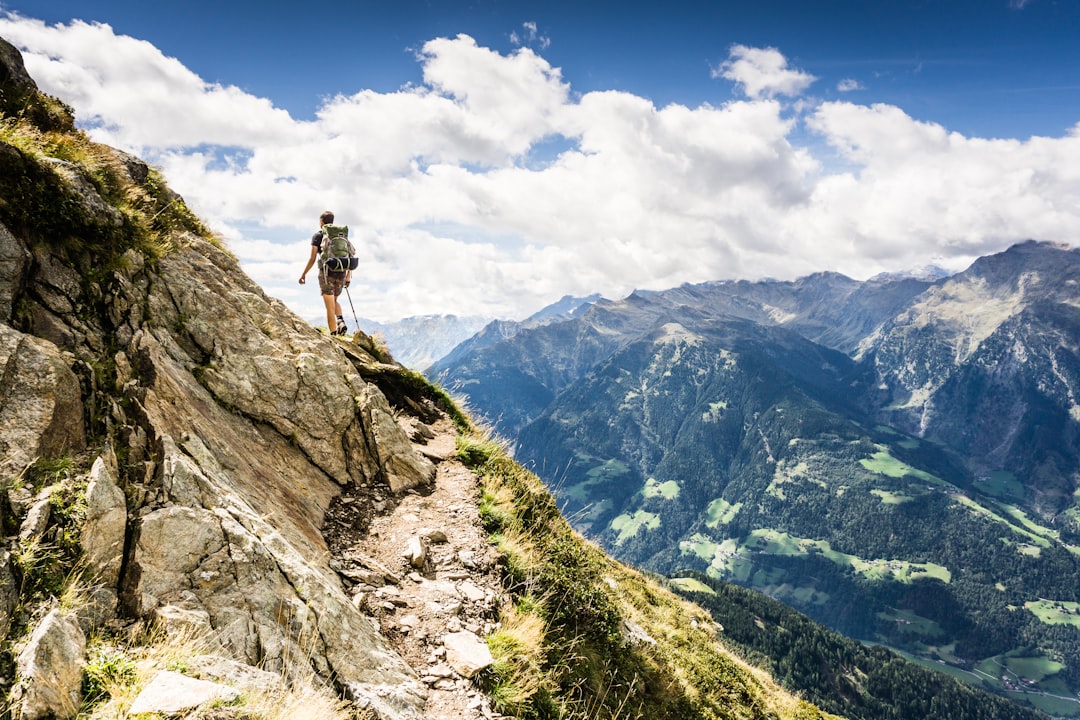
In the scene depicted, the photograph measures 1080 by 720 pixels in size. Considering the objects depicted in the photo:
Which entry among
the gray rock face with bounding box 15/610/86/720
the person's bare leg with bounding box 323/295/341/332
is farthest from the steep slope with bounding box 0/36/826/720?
the person's bare leg with bounding box 323/295/341/332

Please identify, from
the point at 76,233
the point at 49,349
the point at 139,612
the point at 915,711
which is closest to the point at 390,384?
the point at 76,233

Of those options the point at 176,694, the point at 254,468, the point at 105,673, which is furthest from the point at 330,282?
the point at 176,694

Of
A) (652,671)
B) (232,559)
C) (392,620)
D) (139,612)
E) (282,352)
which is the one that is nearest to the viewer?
(139,612)

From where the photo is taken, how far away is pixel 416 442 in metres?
15.7

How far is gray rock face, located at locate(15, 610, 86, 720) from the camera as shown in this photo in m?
4.16

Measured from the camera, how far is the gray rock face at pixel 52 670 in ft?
13.6

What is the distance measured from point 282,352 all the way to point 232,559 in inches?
296

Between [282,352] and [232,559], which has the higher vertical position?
[282,352]

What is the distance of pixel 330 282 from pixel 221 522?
565 inches

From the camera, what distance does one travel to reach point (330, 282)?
64.3ft

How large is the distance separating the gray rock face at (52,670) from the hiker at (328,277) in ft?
50.8

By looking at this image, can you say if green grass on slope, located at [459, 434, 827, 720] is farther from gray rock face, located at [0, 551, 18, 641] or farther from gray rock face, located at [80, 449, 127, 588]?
gray rock face, located at [0, 551, 18, 641]

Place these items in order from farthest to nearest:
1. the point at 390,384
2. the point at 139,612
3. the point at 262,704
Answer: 1. the point at 390,384
2. the point at 139,612
3. the point at 262,704

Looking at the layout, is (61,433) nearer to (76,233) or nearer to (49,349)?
(49,349)
